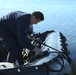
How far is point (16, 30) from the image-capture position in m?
5.46

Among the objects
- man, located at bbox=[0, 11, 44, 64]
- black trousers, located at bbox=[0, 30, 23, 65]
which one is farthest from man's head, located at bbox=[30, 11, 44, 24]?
black trousers, located at bbox=[0, 30, 23, 65]

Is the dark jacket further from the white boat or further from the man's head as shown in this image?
the white boat

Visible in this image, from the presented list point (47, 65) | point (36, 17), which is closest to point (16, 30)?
point (36, 17)

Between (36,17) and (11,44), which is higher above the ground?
(36,17)

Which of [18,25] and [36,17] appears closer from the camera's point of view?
[36,17]

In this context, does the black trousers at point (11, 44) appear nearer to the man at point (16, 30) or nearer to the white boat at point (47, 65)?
the man at point (16, 30)

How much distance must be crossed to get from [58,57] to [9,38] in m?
0.80

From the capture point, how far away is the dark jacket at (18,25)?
5289mm

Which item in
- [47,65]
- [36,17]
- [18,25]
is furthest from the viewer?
[18,25]

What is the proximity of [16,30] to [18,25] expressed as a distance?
17 centimetres

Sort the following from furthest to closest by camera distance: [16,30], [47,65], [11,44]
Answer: [11,44]
[16,30]
[47,65]

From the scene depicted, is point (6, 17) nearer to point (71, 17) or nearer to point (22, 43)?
point (22, 43)

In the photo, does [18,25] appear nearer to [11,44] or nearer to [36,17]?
[36,17]

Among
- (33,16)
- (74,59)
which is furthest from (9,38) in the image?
(74,59)
